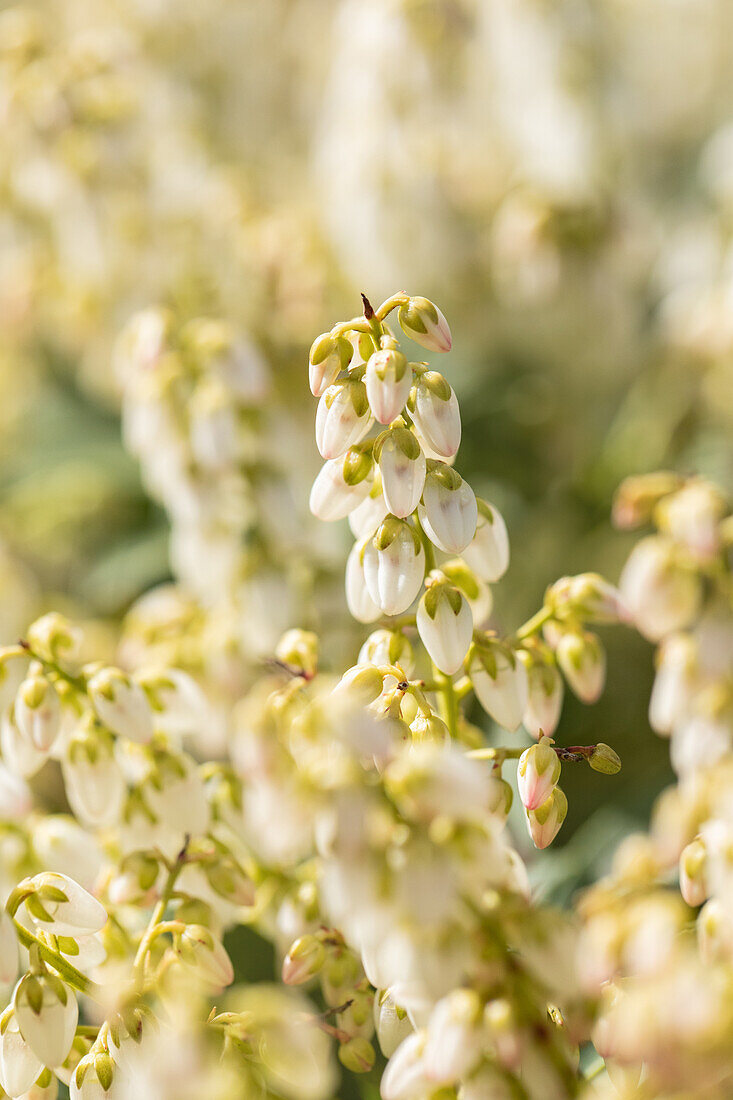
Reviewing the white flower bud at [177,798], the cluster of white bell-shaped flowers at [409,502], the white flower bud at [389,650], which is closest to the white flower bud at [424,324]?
the cluster of white bell-shaped flowers at [409,502]

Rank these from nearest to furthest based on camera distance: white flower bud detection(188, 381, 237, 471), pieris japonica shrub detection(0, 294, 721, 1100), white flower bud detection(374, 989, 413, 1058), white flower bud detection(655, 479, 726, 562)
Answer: pieris japonica shrub detection(0, 294, 721, 1100)
white flower bud detection(374, 989, 413, 1058)
white flower bud detection(655, 479, 726, 562)
white flower bud detection(188, 381, 237, 471)

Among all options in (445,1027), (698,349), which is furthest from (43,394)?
(445,1027)

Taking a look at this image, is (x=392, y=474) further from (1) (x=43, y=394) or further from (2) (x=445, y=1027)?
(1) (x=43, y=394)

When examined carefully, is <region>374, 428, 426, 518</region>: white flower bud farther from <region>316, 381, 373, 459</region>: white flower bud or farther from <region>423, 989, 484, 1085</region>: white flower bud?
<region>423, 989, 484, 1085</region>: white flower bud

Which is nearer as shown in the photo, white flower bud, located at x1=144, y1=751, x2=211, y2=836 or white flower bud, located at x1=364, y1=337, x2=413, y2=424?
white flower bud, located at x1=364, y1=337, x2=413, y2=424

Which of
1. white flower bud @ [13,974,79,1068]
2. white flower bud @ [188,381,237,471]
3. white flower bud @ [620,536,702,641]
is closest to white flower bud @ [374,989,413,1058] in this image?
white flower bud @ [13,974,79,1068]

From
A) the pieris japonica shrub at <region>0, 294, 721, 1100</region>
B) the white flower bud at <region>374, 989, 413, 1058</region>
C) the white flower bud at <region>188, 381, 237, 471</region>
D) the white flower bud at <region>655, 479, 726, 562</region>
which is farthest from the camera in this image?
the white flower bud at <region>188, 381, 237, 471</region>
